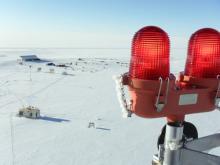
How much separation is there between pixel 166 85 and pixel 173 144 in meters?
0.34

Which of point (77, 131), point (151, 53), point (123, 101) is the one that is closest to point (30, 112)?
point (77, 131)

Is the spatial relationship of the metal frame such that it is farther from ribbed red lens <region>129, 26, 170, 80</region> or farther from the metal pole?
ribbed red lens <region>129, 26, 170, 80</region>

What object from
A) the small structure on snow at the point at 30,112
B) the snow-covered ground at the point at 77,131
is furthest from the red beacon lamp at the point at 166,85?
the small structure on snow at the point at 30,112

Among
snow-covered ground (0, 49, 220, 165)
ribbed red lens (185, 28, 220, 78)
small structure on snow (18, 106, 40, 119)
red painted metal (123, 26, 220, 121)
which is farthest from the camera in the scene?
small structure on snow (18, 106, 40, 119)

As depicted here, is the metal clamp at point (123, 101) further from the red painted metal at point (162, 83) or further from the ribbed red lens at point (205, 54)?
the ribbed red lens at point (205, 54)

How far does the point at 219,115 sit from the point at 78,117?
9366mm

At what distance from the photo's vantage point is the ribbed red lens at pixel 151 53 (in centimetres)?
168

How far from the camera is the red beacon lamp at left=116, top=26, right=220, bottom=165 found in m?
1.66

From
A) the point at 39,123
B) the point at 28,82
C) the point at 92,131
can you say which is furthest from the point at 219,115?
the point at 28,82

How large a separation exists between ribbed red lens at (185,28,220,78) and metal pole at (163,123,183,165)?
1.18 feet

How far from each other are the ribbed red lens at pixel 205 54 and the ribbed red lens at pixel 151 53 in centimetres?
27

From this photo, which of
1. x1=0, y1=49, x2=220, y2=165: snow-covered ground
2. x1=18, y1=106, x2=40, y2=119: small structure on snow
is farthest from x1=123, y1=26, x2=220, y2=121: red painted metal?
x1=18, y1=106, x2=40, y2=119: small structure on snow

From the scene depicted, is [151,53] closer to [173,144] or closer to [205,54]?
[205,54]

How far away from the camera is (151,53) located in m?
1.68
